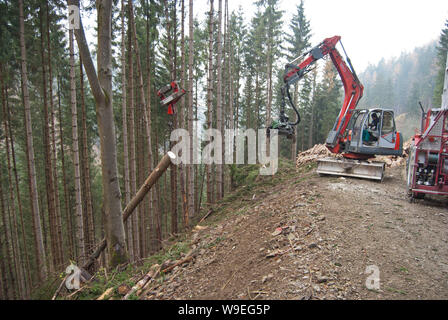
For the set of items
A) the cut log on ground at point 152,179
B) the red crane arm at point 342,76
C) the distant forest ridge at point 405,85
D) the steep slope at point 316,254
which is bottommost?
the steep slope at point 316,254

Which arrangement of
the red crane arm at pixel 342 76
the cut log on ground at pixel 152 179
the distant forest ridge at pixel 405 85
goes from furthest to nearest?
the distant forest ridge at pixel 405 85 < the red crane arm at pixel 342 76 < the cut log on ground at pixel 152 179

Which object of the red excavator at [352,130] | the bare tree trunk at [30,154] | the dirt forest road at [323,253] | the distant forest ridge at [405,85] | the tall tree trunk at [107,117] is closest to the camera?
the dirt forest road at [323,253]

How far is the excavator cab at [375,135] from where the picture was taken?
809 centimetres

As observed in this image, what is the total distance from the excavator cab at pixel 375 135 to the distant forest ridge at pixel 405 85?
123 ft

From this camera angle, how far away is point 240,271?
3660 millimetres

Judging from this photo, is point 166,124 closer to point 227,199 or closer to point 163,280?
point 227,199

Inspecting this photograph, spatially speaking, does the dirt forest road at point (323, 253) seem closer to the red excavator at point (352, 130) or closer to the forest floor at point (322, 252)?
the forest floor at point (322, 252)

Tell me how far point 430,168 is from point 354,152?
2.25 metres

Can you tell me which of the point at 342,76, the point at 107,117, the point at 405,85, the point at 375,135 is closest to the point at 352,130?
the point at 375,135

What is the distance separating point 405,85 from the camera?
7000 centimetres

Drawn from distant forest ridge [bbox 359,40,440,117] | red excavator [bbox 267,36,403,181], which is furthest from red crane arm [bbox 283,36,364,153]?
distant forest ridge [bbox 359,40,440,117]

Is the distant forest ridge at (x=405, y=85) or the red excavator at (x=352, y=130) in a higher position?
the distant forest ridge at (x=405, y=85)

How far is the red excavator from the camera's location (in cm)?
806

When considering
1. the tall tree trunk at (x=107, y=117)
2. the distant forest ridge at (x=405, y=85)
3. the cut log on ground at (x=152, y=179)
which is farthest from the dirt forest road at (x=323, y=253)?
the distant forest ridge at (x=405, y=85)
